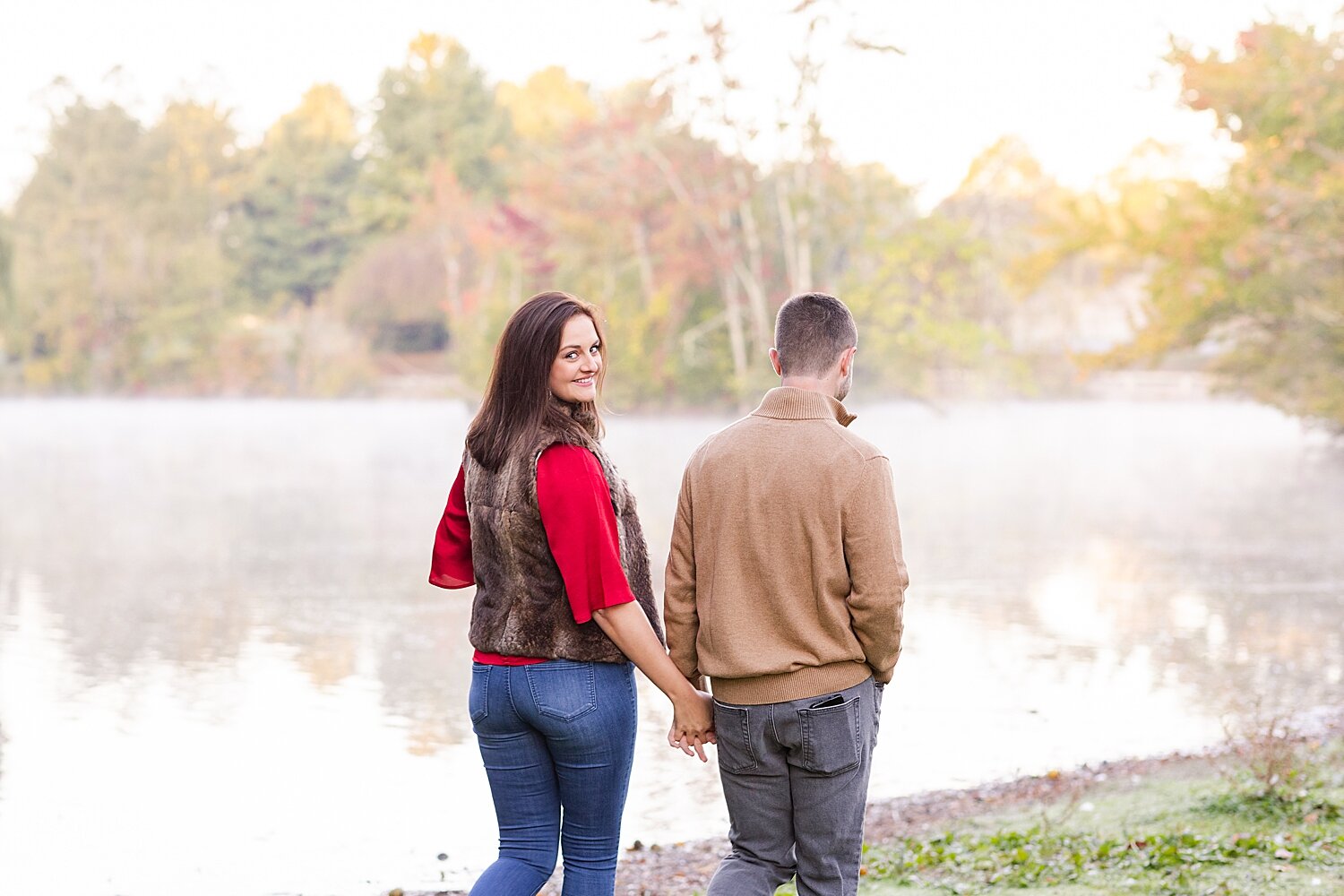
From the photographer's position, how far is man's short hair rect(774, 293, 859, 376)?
2939 mm

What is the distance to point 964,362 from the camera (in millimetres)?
44344

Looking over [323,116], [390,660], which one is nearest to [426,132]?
[323,116]

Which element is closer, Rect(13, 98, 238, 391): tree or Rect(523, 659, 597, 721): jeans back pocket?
Rect(523, 659, 597, 721): jeans back pocket

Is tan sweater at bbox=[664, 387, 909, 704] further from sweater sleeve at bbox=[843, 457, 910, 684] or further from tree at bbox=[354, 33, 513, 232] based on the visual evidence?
tree at bbox=[354, 33, 513, 232]

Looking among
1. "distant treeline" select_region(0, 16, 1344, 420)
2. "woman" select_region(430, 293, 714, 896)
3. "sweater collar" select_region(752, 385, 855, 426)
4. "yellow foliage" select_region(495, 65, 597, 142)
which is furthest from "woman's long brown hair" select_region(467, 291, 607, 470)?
"yellow foliage" select_region(495, 65, 597, 142)

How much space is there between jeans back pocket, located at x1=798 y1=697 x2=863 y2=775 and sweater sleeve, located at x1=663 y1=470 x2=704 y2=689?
28 centimetres

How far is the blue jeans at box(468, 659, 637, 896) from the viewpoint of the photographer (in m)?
2.89

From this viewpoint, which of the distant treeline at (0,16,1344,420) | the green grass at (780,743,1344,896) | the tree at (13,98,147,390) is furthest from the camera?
the tree at (13,98,147,390)

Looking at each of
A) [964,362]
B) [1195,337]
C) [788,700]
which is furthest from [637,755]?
[964,362]

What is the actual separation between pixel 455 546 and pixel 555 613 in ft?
1.29

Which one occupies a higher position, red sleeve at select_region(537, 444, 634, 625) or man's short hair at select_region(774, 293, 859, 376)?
man's short hair at select_region(774, 293, 859, 376)

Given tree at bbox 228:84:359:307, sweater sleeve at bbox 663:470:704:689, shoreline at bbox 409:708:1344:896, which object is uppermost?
tree at bbox 228:84:359:307

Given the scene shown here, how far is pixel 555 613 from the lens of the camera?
2875mm

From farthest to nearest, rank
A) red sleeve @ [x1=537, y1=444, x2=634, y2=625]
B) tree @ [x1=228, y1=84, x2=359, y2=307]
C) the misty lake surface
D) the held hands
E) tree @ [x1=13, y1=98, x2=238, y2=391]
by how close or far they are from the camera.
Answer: tree @ [x1=228, y1=84, x2=359, y2=307] < tree @ [x1=13, y1=98, x2=238, y2=391] < the misty lake surface < the held hands < red sleeve @ [x1=537, y1=444, x2=634, y2=625]
